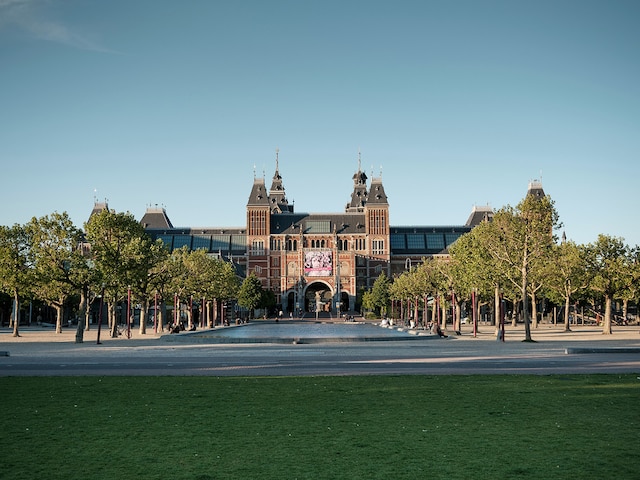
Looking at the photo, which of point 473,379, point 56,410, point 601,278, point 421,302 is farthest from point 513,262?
point 421,302

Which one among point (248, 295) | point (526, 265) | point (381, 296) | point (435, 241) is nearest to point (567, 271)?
point (526, 265)

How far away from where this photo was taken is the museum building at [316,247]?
15662cm

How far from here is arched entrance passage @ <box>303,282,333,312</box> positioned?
163250mm

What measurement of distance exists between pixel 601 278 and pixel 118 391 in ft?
157

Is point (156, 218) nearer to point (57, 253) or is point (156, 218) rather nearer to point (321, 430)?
point (57, 253)

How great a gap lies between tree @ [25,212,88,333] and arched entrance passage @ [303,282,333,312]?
364ft

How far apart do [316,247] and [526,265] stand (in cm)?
11615

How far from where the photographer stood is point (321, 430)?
37.4 feet

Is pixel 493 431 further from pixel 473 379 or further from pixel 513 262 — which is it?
pixel 513 262

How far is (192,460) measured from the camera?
30.6 ft

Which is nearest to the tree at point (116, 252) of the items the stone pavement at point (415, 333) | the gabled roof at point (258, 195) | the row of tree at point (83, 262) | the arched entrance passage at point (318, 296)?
the row of tree at point (83, 262)

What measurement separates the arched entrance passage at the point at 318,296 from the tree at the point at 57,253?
110873 millimetres

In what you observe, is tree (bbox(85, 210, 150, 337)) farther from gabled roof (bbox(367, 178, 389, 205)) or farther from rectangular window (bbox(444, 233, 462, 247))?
rectangular window (bbox(444, 233, 462, 247))

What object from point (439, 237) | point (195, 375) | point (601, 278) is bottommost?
point (195, 375)
